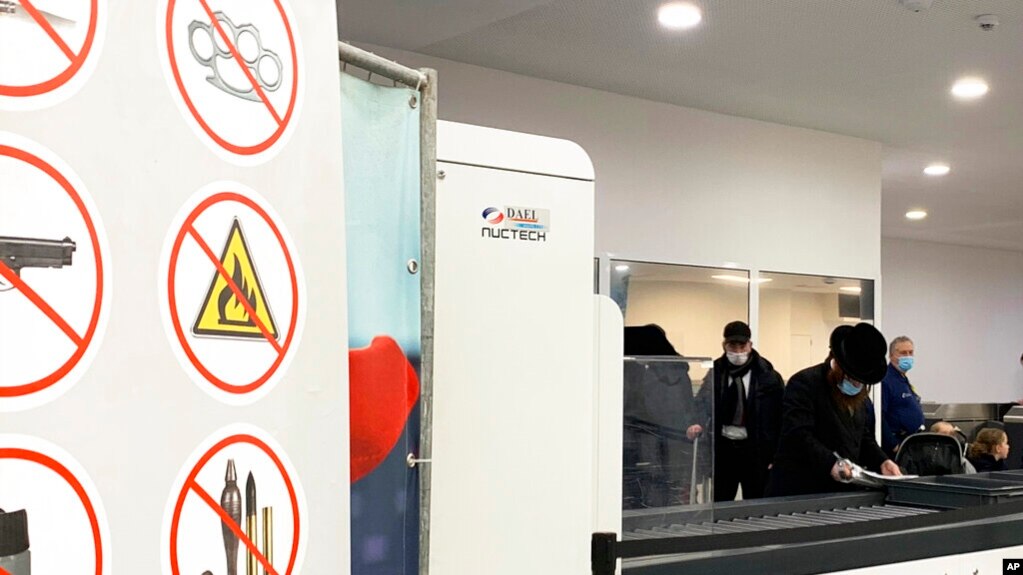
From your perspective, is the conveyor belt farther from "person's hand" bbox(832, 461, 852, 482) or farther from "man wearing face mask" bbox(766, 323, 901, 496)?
"man wearing face mask" bbox(766, 323, 901, 496)

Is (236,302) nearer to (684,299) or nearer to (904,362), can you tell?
(684,299)

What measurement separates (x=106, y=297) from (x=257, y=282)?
0.16m

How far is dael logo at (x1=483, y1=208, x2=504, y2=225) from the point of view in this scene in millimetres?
1809

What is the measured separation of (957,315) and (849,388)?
406 inches

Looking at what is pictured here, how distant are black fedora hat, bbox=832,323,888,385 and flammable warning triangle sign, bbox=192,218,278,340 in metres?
2.71

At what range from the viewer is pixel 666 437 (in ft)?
8.88

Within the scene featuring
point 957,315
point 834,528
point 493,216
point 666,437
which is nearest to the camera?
point 493,216

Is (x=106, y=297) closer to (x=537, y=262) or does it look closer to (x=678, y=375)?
(x=537, y=262)

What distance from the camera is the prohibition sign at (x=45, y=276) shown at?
30.7 inches

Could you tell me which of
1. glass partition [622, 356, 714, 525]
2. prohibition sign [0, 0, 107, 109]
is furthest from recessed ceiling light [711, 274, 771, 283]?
prohibition sign [0, 0, 107, 109]

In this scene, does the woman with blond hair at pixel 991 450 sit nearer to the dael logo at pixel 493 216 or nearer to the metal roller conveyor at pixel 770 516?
the metal roller conveyor at pixel 770 516

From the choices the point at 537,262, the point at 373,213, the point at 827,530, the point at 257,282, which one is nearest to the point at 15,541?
the point at 257,282

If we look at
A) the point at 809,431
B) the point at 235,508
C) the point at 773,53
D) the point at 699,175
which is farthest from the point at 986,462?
the point at 235,508

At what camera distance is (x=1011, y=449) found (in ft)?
18.6
